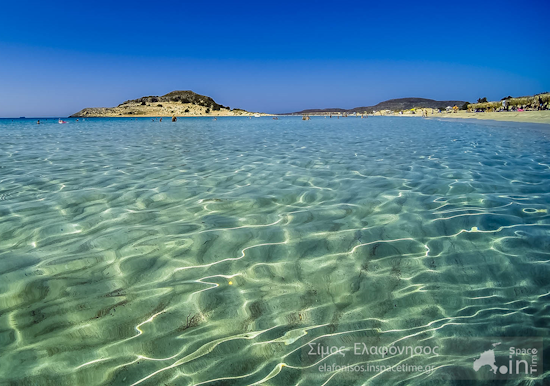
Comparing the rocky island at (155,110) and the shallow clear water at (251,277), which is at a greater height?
the rocky island at (155,110)

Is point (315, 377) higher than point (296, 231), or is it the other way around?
point (296, 231)

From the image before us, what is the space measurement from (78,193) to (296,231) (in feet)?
13.9

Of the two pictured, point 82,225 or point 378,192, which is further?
point 378,192

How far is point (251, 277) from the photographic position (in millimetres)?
2873

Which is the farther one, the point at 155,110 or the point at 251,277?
the point at 155,110

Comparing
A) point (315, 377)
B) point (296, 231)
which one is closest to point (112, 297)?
point (315, 377)

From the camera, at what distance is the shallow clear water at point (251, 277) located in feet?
6.65

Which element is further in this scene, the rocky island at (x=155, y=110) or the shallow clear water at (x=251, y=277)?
the rocky island at (x=155, y=110)

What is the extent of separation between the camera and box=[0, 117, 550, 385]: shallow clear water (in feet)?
6.65

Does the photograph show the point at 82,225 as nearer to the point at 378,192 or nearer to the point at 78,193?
the point at 78,193

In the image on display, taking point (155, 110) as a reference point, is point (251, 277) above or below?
below

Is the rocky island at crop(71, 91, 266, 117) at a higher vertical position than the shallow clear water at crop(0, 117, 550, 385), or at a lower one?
higher

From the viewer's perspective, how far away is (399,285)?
9.07ft

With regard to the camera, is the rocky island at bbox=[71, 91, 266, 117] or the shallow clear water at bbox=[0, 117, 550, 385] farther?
the rocky island at bbox=[71, 91, 266, 117]
